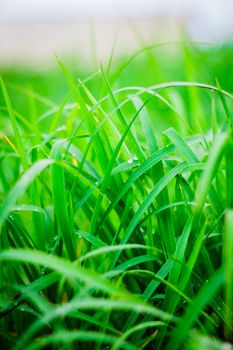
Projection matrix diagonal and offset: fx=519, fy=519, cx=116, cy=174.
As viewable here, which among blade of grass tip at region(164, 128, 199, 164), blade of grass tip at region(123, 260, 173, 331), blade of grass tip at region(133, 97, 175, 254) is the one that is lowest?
blade of grass tip at region(123, 260, 173, 331)

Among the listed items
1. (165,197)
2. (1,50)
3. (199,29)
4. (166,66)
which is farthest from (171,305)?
(1,50)

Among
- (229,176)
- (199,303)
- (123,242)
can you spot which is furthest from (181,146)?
(199,303)

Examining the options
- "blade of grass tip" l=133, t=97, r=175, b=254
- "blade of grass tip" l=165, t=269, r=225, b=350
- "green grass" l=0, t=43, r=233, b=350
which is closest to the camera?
"blade of grass tip" l=165, t=269, r=225, b=350

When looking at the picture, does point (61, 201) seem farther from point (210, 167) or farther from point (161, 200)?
point (210, 167)

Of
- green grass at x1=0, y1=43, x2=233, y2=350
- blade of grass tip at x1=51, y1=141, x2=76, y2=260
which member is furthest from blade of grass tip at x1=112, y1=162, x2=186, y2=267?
blade of grass tip at x1=51, y1=141, x2=76, y2=260

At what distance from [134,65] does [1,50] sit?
2.67 metres

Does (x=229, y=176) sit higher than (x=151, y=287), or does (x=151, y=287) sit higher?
(x=229, y=176)

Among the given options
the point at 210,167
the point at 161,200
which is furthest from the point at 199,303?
the point at 161,200

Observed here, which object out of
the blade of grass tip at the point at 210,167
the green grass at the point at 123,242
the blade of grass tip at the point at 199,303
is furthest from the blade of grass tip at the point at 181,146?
the blade of grass tip at the point at 199,303

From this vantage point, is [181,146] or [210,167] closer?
[210,167]

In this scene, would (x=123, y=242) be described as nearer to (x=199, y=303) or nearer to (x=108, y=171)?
(x=108, y=171)

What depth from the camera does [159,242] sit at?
42.0 inches

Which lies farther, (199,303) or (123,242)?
(123,242)

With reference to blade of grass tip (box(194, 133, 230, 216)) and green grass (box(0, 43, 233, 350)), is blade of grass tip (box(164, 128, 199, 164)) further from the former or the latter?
blade of grass tip (box(194, 133, 230, 216))
